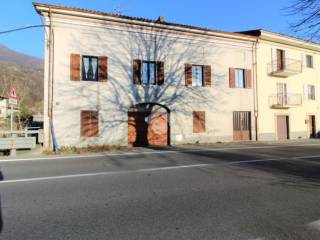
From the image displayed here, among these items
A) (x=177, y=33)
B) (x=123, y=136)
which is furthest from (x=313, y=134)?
(x=123, y=136)

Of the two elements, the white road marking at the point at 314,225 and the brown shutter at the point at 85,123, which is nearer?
the white road marking at the point at 314,225

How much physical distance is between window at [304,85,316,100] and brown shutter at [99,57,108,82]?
1899 centimetres

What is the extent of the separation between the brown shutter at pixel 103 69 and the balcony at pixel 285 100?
1395 centimetres

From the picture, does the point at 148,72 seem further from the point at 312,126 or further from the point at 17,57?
the point at 17,57

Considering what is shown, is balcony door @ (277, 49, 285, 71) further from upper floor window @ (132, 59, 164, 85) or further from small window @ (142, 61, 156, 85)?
small window @ (142, 61, 156, 85)

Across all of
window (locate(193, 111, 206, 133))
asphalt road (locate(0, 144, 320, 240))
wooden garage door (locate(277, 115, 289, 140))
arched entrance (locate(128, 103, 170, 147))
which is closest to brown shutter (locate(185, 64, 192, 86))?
window (locate(193, 111, 206, 133))

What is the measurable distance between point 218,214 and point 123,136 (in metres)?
13.8

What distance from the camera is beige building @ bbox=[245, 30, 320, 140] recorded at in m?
23.7

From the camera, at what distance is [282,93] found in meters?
25.1

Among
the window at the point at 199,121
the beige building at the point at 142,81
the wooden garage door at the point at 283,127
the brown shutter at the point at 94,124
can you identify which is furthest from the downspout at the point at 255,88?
the brown shutter at the point at 94,124

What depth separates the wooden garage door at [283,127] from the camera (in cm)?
2479

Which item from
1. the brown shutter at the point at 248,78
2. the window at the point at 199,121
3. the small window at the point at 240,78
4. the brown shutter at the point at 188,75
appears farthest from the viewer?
the brown shutter at the point at 248,78

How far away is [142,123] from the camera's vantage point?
1923cm

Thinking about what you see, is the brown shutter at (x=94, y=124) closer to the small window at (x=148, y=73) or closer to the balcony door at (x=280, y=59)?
the small window at (x=148, y=73)
